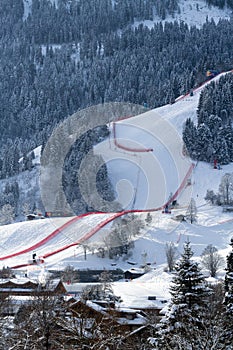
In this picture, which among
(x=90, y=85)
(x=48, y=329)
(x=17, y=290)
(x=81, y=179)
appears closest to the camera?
(x=48, y=329)

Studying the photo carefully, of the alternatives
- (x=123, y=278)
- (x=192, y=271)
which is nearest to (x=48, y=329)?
(x=192, y=271)

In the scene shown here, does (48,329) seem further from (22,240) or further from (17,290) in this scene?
(22,240)

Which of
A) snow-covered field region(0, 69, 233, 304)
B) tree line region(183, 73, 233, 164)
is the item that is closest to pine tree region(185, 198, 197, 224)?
snow-covered field region(0, 69, 233, 304)

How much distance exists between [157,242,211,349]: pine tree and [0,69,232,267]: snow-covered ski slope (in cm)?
5008

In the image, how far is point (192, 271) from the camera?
24984mm

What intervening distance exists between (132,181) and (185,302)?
3498 inches

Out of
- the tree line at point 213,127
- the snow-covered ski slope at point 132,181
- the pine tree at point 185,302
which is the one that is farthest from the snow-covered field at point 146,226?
the pine tree at point 185,302

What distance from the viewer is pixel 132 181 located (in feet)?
372

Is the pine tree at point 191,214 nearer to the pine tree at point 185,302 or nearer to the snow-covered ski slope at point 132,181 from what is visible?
the snow-covered ski slope at point 132,181

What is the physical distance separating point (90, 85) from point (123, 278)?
129 meters

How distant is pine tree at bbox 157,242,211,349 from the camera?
941 inches

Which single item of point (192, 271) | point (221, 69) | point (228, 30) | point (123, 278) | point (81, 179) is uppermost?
point (228, 30)

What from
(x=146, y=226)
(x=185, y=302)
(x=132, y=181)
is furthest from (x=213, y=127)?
(x=185, y=302)

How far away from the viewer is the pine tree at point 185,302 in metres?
23.9
